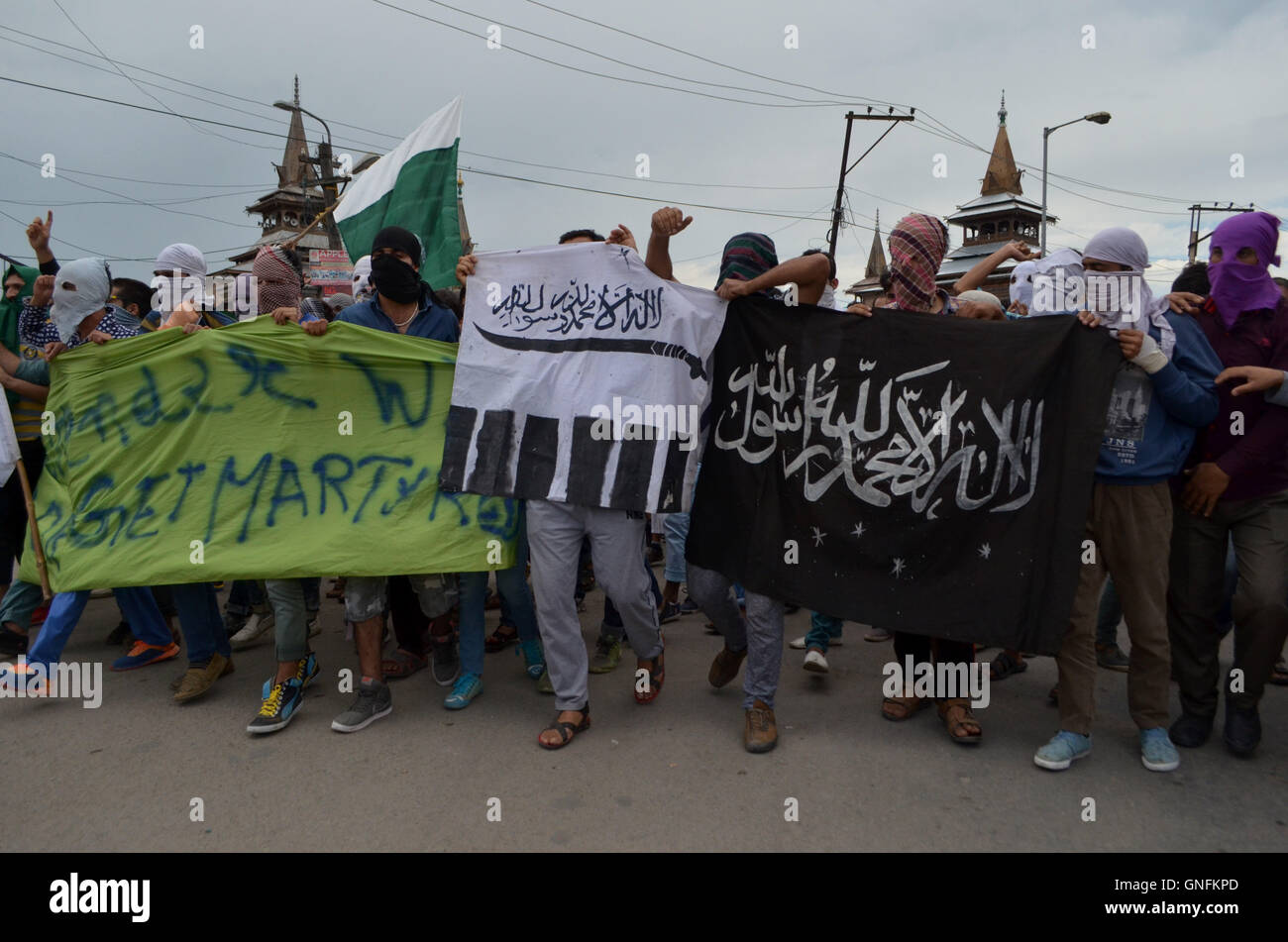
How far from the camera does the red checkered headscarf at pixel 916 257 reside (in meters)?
3.78

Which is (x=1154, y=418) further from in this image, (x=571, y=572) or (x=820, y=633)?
(x=571, y=572)

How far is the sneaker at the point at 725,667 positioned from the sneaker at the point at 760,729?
497 mm

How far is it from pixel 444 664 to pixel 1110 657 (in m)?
3.78

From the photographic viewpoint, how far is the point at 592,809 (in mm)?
2930

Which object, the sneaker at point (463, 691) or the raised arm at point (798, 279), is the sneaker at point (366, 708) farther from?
the raised arm at point (798, 279)

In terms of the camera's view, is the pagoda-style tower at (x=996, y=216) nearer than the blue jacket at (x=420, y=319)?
No

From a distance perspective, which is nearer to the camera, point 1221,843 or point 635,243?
point 1221,843

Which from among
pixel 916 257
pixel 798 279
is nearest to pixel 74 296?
pixel 798 279

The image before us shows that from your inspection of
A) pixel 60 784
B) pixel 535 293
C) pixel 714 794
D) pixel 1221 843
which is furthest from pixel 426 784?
pixel 1221 843

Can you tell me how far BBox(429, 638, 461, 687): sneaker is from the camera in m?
4.28

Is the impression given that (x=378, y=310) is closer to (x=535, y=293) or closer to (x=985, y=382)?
(x=535, y=293)

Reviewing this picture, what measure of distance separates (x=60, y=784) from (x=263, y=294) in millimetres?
2700

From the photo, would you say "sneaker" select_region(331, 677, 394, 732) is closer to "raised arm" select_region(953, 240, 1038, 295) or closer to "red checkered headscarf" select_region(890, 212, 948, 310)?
"red checkered headscarf" select_region(890, 212, 948, 310)

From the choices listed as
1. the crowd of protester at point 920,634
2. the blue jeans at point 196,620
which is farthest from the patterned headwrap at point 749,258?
the blue jeans at point 196,620
